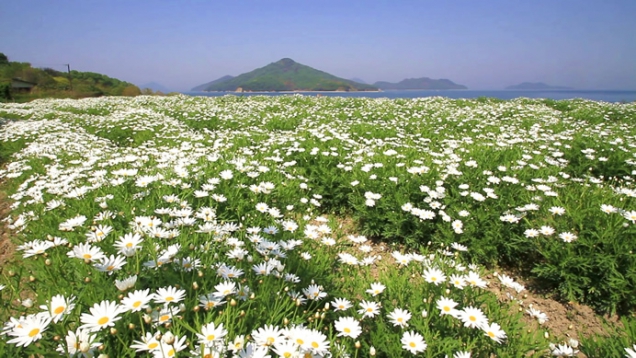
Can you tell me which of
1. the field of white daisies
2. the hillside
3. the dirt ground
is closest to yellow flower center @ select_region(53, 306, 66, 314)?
the field of white daisies

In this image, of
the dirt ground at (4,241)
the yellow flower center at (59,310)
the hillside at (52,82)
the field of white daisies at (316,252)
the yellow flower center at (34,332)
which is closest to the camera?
the yellow flower center at (34,332)

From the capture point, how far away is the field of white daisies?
1385 mm

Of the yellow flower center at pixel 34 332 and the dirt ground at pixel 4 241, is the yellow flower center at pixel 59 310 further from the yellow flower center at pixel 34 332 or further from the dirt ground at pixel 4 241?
the dirt ground at pixel 4 241

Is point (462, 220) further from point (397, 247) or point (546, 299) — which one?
point (546, 299)

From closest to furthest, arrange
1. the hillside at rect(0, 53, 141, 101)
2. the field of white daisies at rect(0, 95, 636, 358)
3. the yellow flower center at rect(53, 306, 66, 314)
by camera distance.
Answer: the yellow flower center at rect(53, 306, 66, 314) < the field of white daisies at rect(0, 95, 636, 358) < the hillside at rect(0, 53, 141, 101)

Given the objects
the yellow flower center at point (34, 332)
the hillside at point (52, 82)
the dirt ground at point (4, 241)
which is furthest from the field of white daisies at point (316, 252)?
the hillside at point (52, 82)

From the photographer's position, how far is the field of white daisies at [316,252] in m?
1.38

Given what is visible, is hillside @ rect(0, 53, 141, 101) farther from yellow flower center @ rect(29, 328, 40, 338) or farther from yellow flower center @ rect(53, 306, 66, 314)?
yellow flower center @ rect(29, 328, 40, 338)

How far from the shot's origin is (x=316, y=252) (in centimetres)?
271

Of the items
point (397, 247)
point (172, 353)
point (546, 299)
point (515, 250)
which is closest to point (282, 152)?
point (397, 247)

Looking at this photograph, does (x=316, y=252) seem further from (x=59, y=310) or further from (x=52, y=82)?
(x=52, y=82)

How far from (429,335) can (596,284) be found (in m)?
2.30

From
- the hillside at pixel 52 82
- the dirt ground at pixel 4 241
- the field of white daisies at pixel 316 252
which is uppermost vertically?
the hillside at pixel 52 82

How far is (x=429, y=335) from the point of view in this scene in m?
1.61
